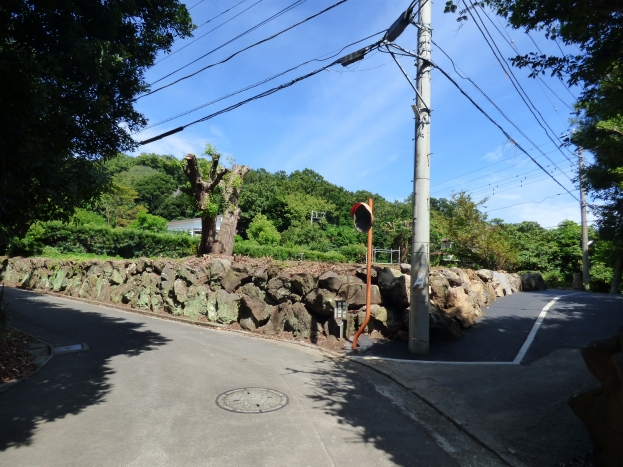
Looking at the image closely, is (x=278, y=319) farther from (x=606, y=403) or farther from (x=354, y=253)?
(x=354, y=253)

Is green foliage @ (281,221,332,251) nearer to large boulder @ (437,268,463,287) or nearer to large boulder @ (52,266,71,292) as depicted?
large boulder @ (52,266,71,292)

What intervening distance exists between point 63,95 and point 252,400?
15.8ft

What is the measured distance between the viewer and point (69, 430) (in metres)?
4.68

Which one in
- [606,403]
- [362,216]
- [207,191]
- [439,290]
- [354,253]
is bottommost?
[606,403]

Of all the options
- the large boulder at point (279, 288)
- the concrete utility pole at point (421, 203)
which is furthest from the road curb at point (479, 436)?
the large boulder at point (279, 288)

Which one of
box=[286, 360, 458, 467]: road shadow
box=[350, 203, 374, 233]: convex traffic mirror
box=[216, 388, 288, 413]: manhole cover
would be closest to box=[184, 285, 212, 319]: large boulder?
box=[350, 203, 374, 233]: convex traffic mirror

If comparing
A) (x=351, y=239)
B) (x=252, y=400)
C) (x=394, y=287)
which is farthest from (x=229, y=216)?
(x=351, y=239)

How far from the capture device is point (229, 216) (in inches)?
630

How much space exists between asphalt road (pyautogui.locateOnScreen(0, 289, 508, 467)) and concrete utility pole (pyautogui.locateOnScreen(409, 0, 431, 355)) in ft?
4.67

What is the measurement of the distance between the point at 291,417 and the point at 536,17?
5576 mm

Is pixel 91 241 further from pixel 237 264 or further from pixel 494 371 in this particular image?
pixel 494 371

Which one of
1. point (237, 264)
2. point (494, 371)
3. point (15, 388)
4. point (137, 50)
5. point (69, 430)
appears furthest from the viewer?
point (237, 264)

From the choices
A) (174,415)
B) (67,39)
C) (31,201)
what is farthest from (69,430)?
(67,39)

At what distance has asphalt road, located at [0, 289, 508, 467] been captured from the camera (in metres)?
4.13
